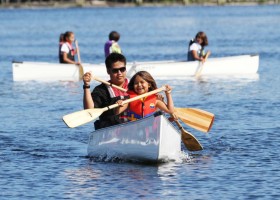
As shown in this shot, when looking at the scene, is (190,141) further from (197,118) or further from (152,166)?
(152,166)

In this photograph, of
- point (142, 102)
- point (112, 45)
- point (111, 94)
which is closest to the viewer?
point (142, 102)

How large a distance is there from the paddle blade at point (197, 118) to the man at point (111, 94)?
1.52 m

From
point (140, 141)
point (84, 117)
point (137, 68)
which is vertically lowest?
point (137, 68)

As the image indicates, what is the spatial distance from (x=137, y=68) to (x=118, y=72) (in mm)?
16167

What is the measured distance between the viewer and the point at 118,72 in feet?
56.6

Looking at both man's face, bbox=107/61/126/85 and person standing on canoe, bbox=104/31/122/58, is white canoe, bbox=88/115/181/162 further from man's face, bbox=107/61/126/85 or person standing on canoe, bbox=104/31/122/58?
person standing on canoe, bbox=104/31/122/58

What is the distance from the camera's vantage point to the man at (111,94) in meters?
17.1

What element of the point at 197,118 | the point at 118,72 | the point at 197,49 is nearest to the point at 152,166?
the point at 118,72

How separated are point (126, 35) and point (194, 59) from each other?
135 ft

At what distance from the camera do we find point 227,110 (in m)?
25.8

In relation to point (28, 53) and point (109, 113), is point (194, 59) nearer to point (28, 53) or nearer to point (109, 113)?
point (109, 113)

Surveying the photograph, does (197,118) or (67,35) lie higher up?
(67,35)

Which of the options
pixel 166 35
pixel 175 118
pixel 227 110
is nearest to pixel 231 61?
pixel 227 110

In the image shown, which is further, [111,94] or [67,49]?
[67,49]
